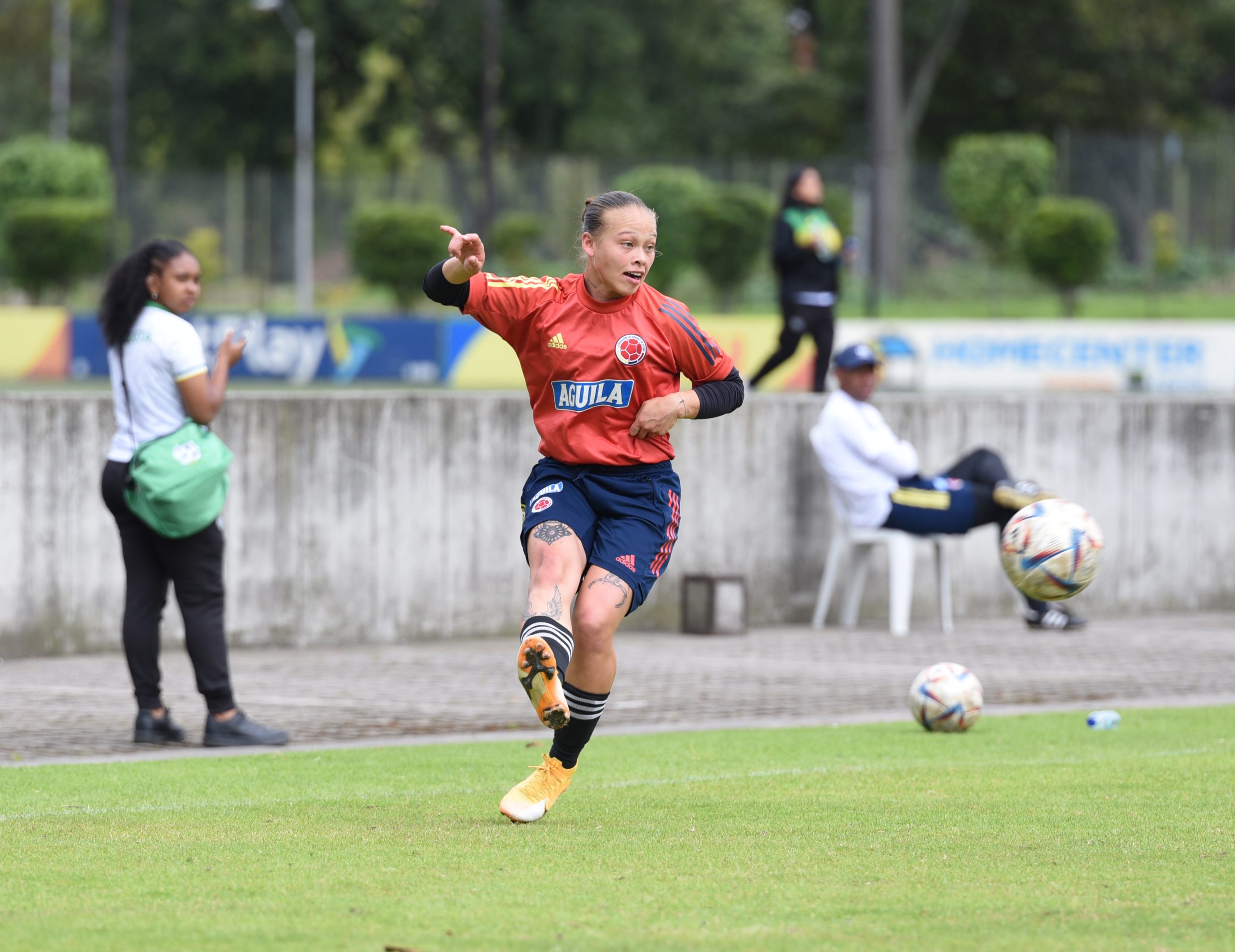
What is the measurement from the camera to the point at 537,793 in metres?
6.14

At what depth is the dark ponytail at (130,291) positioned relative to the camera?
7.95 metres

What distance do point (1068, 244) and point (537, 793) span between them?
28.8 meters

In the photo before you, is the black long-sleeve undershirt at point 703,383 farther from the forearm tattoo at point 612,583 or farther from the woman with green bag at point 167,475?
the woman with green bag at point 167,475

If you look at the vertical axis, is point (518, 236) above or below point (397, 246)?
above

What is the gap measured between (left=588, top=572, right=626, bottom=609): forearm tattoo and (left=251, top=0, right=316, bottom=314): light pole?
104ft

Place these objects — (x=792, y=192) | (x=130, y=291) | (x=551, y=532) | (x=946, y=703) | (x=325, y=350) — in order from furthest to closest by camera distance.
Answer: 1. (x=325, y=350)
2. (x=792, y=192)
3. (x=946, y=703)
4. (x=130, y=291)
5. (x=551, y=532)

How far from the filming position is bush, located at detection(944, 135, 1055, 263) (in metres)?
36.5

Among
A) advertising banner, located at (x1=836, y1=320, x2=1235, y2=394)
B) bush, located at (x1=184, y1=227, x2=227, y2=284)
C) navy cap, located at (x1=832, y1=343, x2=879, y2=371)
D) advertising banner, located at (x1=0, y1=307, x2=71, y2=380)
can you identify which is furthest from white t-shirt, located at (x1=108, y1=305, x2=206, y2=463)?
bush, located at (x1=184, y1=227, x2=227, y2=284)

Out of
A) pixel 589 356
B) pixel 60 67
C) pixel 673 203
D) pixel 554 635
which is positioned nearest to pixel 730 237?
pixel 673 203

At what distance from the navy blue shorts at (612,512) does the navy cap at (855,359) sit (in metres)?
6.29

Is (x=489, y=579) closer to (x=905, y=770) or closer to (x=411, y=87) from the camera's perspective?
(x=905, y=770)

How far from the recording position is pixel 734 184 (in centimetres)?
3756

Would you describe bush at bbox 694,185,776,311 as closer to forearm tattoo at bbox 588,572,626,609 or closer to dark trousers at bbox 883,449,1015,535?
dark trousers at bbox 883,449,1015,535

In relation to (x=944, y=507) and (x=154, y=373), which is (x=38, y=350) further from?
(x=154, y=373)
